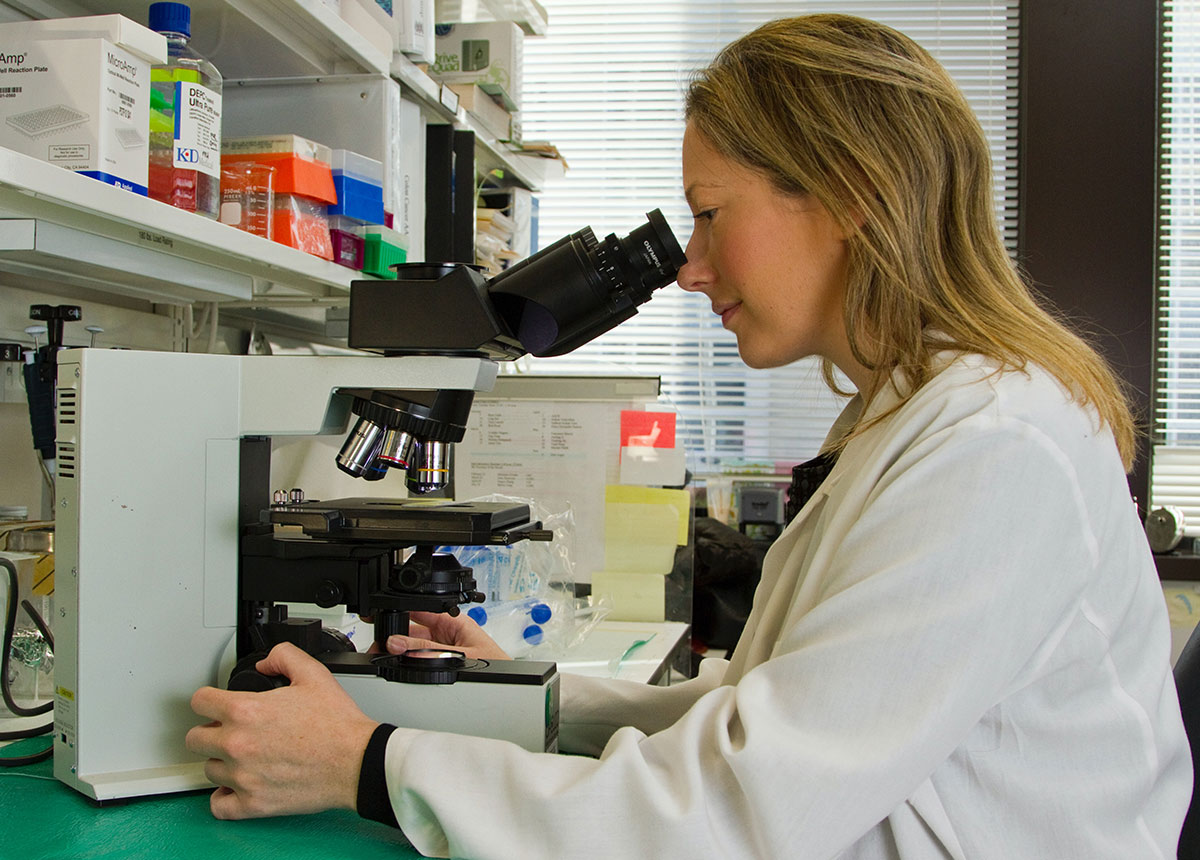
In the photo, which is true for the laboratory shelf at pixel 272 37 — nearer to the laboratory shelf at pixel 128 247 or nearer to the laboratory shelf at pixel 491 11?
the laboratory shelf at pixel 128 247

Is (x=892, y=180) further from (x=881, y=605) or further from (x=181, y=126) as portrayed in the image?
(x=181, y=126)

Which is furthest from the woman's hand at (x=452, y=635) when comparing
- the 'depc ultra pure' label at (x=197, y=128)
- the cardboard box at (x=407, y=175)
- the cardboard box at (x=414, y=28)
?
the cardboard box at (x=414, y=28)

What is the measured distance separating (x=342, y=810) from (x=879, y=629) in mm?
500

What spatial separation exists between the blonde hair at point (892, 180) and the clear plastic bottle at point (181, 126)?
0.55 m

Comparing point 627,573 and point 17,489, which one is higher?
point 17,489

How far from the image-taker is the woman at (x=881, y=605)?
2.21 ft

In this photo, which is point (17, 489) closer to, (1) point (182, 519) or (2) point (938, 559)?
(1) point (182, 519)

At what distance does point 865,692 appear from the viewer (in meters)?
0.67

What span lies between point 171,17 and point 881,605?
0.95 m

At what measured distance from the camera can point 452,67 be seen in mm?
2223

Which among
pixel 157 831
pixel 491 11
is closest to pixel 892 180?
pixel 157 831

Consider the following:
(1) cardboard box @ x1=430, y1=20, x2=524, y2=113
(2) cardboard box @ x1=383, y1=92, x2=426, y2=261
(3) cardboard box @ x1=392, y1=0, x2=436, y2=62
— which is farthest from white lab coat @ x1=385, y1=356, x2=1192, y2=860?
(1) cardboard box @ x1=430, y1=20, x2=524, y2=113

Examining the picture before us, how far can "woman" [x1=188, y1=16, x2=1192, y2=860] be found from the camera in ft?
2.21

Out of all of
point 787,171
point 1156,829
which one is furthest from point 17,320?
point 1156,829
